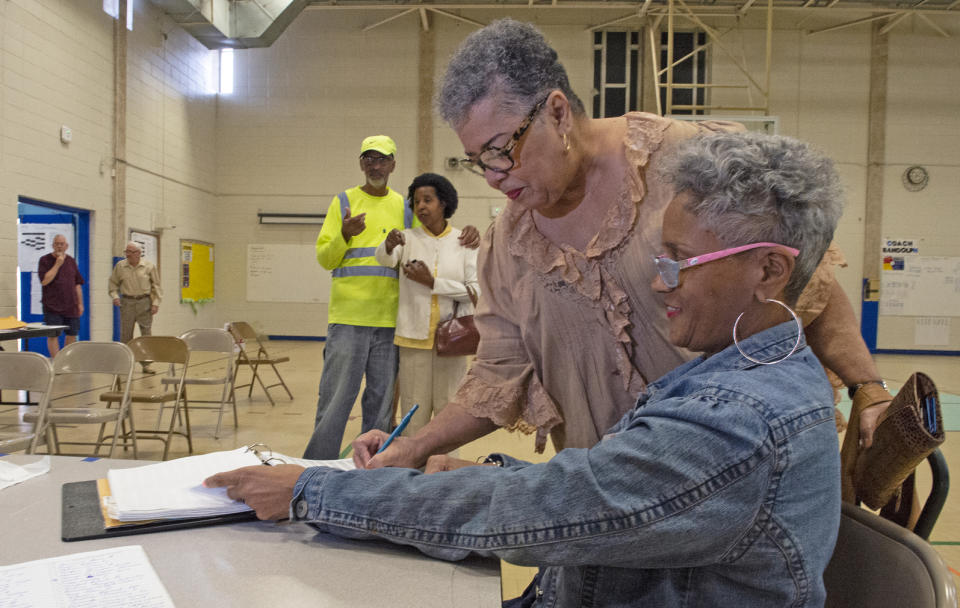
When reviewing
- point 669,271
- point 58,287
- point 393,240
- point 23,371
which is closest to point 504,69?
point 669,271

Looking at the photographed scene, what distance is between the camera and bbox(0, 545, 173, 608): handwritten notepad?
822 millimetres

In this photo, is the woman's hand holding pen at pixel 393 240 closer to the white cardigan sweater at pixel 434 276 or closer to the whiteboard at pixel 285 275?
the white cardigan sweater at pixel 434 276

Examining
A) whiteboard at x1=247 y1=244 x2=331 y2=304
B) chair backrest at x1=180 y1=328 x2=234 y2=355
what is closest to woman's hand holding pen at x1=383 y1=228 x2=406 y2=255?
chair backrest at x1=180 y1=328 x2=234 y2=355

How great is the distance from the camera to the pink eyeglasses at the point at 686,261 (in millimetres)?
841

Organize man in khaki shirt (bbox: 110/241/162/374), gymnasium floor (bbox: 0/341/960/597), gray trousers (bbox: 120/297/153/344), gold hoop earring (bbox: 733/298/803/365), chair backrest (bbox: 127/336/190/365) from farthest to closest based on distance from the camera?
1. gray trousers (bbox: 120/297/153/344)
2. man in khaki shirt (bbox: 110/241/162/374)
3. chair backrest (bbox: 127/336/190/365)
4. gymnasium floor (bbox: 0/341/960/597)
5. gold hoop earring (bbox: 733/298/803/365)

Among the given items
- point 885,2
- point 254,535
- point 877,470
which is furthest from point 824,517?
point 885,2

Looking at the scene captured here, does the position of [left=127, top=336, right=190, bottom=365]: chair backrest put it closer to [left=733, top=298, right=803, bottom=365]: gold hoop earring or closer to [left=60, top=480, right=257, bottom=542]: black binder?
[left=60, top=480, right=257, bottom=542]: black binder

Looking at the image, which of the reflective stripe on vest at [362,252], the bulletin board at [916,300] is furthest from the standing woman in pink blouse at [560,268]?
the bulletin board at [916,300]

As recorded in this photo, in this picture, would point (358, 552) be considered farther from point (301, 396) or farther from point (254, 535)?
point (301, 396)

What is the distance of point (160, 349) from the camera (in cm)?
456

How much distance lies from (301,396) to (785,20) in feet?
34.7

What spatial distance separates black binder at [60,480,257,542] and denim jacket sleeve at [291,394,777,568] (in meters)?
0.42

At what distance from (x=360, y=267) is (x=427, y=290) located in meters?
0.35

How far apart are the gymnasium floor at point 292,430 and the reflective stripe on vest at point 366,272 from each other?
3.77 feet
